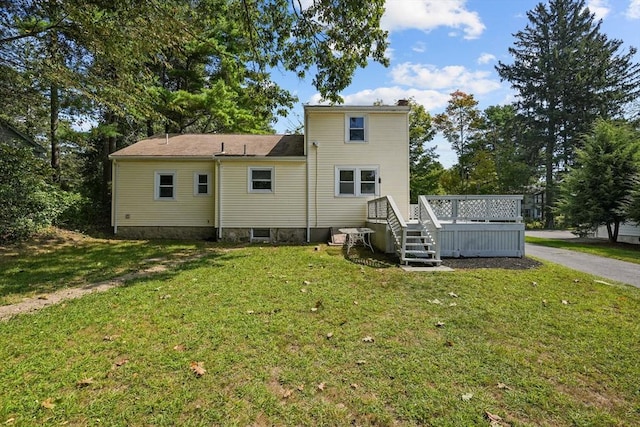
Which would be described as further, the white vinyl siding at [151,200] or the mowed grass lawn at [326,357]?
the white vinyl siding at [151,200]

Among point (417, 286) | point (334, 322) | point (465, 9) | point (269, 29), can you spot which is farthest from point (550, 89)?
point (334, 322)

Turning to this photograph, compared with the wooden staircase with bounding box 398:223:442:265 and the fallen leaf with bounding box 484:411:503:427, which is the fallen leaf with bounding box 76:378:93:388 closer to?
the fallen leaf with bounding box 484:411:503:427

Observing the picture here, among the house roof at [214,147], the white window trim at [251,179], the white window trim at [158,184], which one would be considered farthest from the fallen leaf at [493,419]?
the white window trim at [158,184]

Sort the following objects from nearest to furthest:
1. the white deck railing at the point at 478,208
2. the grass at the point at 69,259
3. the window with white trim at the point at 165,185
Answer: the grass at the point at 69,259, the white deck railing at the point at 478,208, the window with white trim at the point at 165,185

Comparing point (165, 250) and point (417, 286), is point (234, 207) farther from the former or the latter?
point (417, 286)

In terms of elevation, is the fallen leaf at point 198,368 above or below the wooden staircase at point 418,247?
below

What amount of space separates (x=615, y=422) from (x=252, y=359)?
119 inches

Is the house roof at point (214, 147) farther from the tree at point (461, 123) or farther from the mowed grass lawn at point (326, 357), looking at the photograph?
the tree at point (461, 123)

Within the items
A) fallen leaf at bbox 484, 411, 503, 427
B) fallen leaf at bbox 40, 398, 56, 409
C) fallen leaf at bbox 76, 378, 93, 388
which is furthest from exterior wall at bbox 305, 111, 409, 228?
fallen leaf at bbox 40, 398, 56, 409

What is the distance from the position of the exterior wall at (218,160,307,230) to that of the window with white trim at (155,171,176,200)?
86.7 inches

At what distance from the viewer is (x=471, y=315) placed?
4488mm

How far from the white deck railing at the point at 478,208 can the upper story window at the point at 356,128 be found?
14.9ft

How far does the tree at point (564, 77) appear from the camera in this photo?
104ft

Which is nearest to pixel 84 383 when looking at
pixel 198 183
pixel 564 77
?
pixel 198 183
